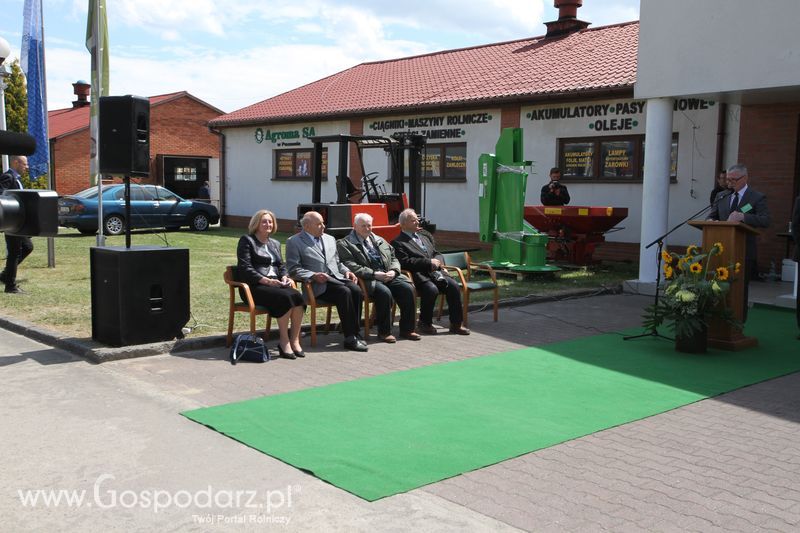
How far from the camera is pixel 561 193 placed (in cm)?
1541

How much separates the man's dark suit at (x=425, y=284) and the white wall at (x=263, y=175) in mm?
15315

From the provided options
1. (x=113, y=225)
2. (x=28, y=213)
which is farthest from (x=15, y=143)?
(x=113, y=225)

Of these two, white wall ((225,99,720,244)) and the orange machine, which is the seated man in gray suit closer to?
the orange machine

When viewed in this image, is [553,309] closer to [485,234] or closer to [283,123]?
[485,234]

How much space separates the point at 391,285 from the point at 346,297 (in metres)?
0.81

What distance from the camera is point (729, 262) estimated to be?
821 cm

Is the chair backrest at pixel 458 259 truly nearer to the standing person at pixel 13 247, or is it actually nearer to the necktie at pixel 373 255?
the necktie at pixel 373 255

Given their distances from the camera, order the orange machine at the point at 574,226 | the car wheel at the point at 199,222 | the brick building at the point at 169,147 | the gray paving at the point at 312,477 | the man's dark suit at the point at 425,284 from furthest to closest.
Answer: the brick building at the point at 169,147, the car wheel at the point at 199,222, the orange machine at the point at 574,226, the man's dark suit at the point at 425,284, the gray paving at the point at 312,477

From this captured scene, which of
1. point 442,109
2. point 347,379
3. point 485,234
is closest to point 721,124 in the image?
point 485,234

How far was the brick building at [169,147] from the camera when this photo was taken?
3625 cm

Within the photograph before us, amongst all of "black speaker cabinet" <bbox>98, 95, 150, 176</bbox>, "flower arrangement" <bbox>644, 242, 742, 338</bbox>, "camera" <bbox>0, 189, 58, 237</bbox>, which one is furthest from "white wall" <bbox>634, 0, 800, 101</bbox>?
"camera" <bbox>0, 189, 58, 237</bbox>

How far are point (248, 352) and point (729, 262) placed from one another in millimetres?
5049

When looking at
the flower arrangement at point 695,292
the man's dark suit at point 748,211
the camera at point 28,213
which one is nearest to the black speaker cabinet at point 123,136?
the flower arrangement at point 695,292

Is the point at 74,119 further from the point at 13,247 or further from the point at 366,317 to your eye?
the point at 366,317
